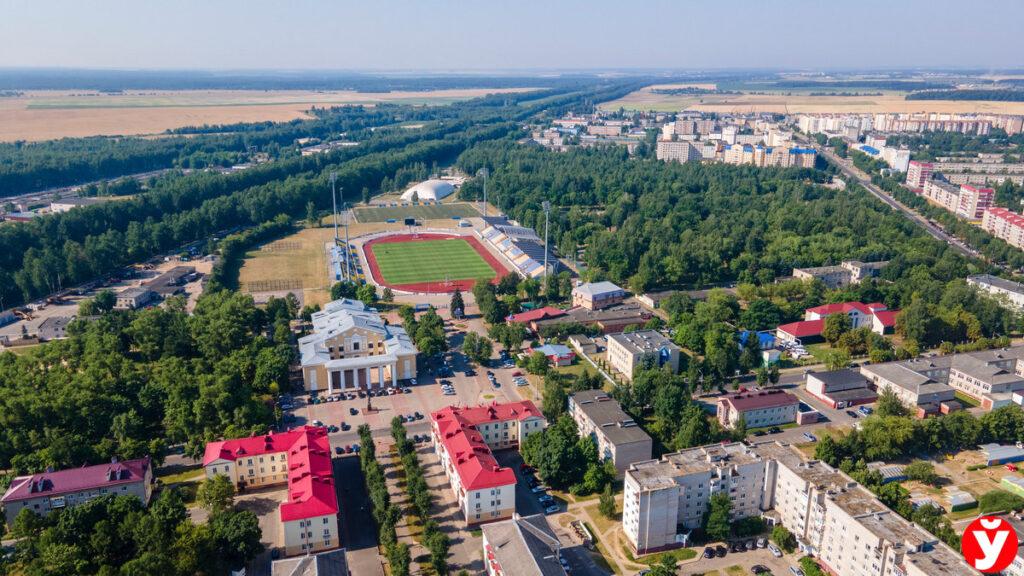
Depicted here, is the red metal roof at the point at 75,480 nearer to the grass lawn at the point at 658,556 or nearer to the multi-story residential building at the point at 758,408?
the grass lawn at the point at 658,556

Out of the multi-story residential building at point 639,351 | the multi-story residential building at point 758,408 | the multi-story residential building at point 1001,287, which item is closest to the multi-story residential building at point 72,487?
the multi-story residential building at point 639,351

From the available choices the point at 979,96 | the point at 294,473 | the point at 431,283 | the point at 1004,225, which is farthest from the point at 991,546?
the point at 979,96

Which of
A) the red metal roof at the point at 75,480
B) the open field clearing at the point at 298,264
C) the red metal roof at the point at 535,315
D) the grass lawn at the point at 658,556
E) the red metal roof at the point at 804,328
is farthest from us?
the open field clearing at the point at 298,264

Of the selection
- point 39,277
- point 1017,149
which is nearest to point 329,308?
point 39,277

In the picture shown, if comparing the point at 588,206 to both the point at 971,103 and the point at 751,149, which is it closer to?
the point at 751,149

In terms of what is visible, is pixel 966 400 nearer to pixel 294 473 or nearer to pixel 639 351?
pixel 639 351
